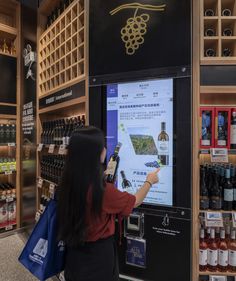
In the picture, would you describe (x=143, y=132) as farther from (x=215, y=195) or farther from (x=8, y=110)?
(x=8, y=110)

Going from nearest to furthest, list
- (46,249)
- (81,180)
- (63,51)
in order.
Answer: (81,180)
(46,249)
(63,51)

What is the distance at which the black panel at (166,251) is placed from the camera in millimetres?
1918

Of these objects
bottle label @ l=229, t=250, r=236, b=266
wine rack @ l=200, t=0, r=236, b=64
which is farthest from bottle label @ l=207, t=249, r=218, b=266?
wine rack @ l=200, t=0, r=236, b=64

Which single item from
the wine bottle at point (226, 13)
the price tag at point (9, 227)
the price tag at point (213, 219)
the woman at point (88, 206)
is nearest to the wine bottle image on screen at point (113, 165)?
the woman at point (88, 206)

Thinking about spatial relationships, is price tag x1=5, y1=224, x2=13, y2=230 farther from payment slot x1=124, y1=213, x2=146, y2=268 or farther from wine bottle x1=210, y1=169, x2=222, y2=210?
wine bottle x1=210, y1=169, x2=222, y2=210

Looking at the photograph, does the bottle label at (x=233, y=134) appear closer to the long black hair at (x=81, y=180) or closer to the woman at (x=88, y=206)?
the woman at (x=88, y=206)

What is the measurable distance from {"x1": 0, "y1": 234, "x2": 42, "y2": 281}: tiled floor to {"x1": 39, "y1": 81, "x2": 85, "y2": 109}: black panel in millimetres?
2163

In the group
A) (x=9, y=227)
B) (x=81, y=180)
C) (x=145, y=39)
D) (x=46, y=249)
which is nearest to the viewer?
(x=81, y=180)

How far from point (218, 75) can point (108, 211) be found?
132 centimetres

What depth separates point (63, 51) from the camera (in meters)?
3.26

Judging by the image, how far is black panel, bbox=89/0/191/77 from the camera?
6.29 feet

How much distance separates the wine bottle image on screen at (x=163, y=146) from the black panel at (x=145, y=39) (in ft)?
1.72

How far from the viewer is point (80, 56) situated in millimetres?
2832

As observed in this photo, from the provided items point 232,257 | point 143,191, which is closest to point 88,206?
point 143,191
